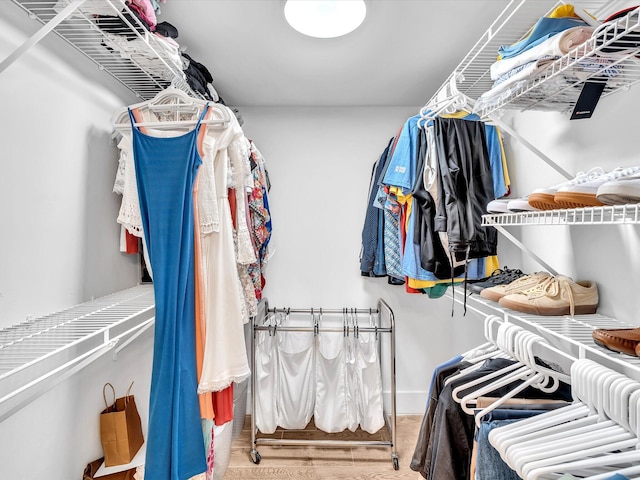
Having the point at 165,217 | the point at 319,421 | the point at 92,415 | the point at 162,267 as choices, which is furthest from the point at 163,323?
the point at 319,421

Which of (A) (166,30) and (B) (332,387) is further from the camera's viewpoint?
(B) (332,387)

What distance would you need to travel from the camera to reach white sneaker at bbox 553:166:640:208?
0.87 metres

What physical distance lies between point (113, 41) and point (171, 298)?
35.7 inches

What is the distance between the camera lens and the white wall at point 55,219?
3.68 feet

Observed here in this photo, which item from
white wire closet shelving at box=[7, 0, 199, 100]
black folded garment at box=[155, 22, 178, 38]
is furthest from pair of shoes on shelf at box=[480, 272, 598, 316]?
black folded garment at box=[155, 22, 178, 38]

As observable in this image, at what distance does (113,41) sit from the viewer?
4.30 feet

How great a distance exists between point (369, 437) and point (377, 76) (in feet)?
7.07

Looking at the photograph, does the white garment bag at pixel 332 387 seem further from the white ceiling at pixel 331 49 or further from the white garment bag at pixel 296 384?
the white ceiling at pixel 331 49

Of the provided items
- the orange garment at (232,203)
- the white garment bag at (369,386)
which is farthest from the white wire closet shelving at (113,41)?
the white garment bag at (369,386)

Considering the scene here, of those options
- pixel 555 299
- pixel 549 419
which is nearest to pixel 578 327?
pixel 555 299

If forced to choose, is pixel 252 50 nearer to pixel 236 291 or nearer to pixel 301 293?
pixel 236 291

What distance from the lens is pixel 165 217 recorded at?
1413mm

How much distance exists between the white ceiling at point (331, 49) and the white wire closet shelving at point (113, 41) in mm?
250

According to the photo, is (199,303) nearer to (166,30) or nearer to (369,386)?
(166,30)
